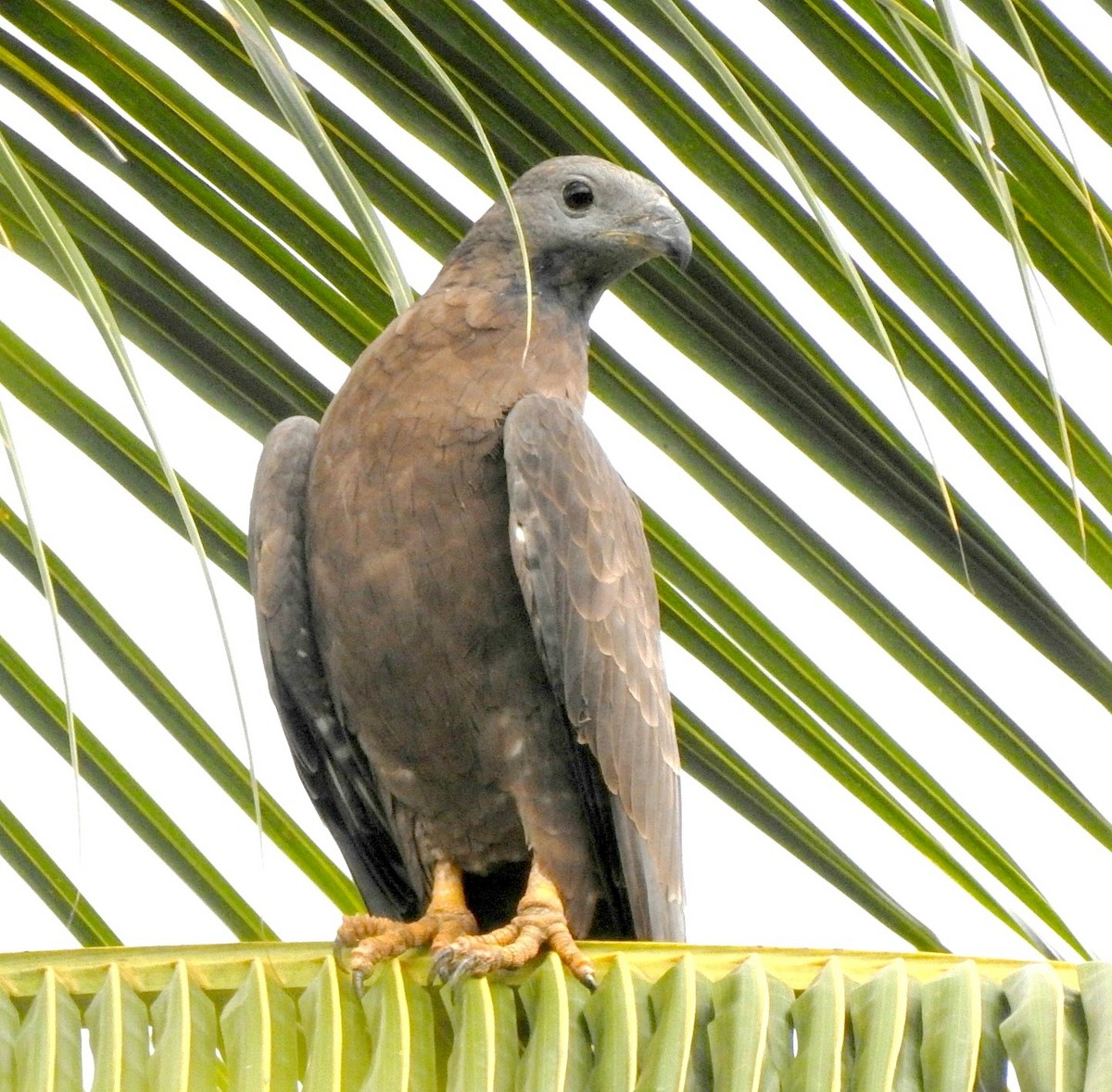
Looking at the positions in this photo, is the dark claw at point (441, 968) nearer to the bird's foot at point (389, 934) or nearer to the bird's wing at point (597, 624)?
the bird's foot at point (389, 934)

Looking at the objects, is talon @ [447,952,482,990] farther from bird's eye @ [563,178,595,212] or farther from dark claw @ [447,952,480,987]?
bird's eye @ [563,178,595,212]

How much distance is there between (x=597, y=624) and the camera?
298 cm

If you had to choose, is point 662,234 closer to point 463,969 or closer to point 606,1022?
point 463,969

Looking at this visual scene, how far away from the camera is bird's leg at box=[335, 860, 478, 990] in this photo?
248cm

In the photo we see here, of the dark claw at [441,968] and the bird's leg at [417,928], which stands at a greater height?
the bird's leg at [417,928]

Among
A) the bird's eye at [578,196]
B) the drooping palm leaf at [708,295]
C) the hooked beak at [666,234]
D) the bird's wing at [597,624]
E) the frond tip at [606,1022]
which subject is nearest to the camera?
the frond tip at [606,1022]

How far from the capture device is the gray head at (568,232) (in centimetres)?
326

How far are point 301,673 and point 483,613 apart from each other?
423mm

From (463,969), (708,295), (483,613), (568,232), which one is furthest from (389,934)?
(568,232)

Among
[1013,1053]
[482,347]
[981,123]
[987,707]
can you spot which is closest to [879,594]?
[987,707]

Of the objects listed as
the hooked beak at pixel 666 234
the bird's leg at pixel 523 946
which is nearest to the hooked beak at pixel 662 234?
the hooked beak at pixel 666 234

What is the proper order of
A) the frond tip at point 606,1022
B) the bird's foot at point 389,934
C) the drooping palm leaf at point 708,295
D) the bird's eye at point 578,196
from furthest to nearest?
the bird's eye at point 578,196 → the bird's foot at point 389,934 → the drooping palm leaf at point 708,295 → the frond tip at point 606,1022

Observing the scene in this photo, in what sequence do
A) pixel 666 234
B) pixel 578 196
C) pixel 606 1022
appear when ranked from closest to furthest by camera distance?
pixel 606 1022
pixel 666 234
pixel 578 196

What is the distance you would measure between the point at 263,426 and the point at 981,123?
5.09ft
